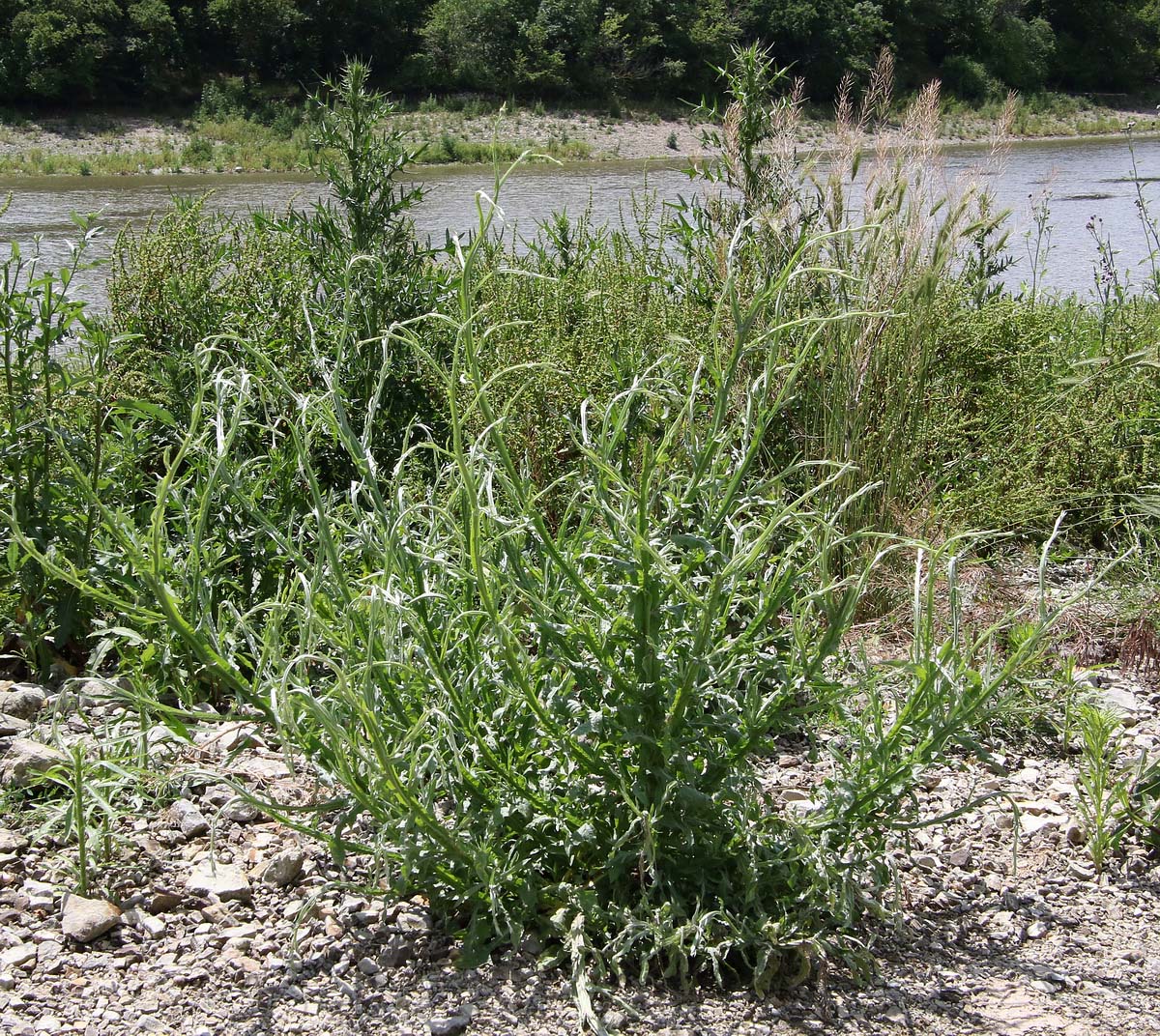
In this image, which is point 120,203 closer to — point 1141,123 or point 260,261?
point 260,261

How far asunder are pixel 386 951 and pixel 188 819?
49cm

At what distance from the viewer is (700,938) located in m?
1.44

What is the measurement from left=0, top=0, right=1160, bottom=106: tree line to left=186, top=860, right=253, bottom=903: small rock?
28898 millimetres

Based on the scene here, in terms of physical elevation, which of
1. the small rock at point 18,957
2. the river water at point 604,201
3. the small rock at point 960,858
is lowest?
the small rock at point 960,858

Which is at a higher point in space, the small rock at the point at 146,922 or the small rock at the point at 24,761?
the small rock at the point at 24,761

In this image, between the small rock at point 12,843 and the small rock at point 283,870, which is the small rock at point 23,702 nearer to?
the small rock at point 12,843

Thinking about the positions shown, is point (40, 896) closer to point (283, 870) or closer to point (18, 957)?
point (18, 957)

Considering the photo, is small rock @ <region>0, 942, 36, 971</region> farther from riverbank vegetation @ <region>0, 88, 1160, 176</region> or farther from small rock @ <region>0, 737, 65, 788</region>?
riverbank vegetation @ <region>0, 88, 1160, 176</region>

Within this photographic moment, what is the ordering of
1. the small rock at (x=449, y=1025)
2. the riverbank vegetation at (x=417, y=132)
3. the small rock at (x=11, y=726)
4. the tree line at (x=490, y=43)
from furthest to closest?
1. the tree line at (x=490, y=43)
2. the riverbank vegetation at (x=417, y=132)
3. the small rock at (x=11, y=726)
4. the small rock at (x=449, y=1025)

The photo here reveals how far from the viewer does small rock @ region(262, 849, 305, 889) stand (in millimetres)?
1683

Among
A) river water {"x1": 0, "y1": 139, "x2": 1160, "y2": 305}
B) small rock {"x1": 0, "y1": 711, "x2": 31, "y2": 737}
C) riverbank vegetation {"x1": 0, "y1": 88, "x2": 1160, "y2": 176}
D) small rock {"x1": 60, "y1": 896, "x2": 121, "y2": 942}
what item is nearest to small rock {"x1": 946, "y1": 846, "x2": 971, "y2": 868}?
small rock {"x1": 60, "y1": 896, "x2": 121, "y2": 942}

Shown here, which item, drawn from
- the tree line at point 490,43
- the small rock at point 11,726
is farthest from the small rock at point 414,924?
the tree line at point 490,43

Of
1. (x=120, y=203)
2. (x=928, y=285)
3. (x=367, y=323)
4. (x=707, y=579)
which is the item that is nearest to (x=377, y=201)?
(x=367, y=323)

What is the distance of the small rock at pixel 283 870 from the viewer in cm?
168
